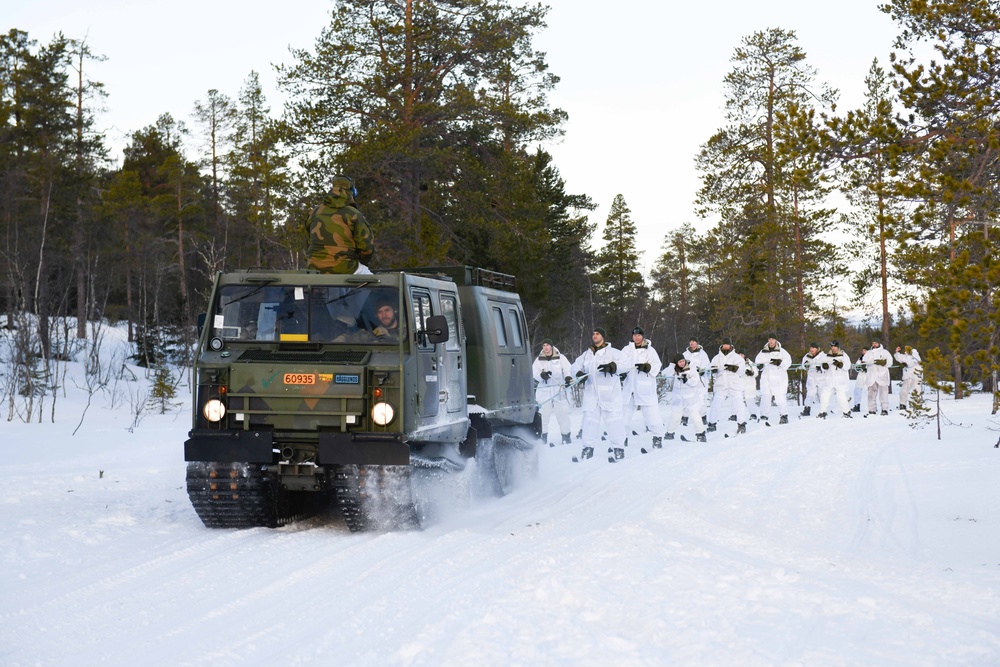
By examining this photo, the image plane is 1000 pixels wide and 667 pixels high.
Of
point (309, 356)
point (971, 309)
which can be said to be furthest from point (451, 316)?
point (971, 309)

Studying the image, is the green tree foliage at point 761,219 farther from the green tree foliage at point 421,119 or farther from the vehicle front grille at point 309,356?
the vehicle front grille at point 309,356

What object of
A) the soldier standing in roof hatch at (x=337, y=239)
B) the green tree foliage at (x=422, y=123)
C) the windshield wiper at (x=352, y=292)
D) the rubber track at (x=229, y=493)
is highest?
the green tree foliage at (x=422, y=123)

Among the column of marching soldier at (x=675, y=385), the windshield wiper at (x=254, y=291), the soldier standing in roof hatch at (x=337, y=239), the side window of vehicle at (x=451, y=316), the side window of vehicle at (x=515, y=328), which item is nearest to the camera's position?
the windshield wiper at (x=254, y=291)

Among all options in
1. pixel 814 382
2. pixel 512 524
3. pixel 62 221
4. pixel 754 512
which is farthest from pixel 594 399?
pixel 62 221

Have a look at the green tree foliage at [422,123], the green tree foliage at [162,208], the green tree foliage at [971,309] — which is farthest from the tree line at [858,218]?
the green tree foliage at [162,208]

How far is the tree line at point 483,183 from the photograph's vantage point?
30.4ft

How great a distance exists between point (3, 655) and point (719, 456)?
1203cm

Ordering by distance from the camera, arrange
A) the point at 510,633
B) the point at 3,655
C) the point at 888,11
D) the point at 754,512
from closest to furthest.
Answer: the point at 3,655
the point at 510,633
the point at 754,512
the point at 888,11

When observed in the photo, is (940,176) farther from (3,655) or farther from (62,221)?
(62,221)

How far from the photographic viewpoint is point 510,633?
5312mm

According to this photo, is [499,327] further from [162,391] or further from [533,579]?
[162,391]

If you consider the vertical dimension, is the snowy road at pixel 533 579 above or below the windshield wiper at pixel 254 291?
below

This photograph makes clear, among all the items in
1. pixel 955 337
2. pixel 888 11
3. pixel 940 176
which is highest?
pixel 888 11

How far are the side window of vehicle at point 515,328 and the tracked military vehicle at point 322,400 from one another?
2.72 metres
